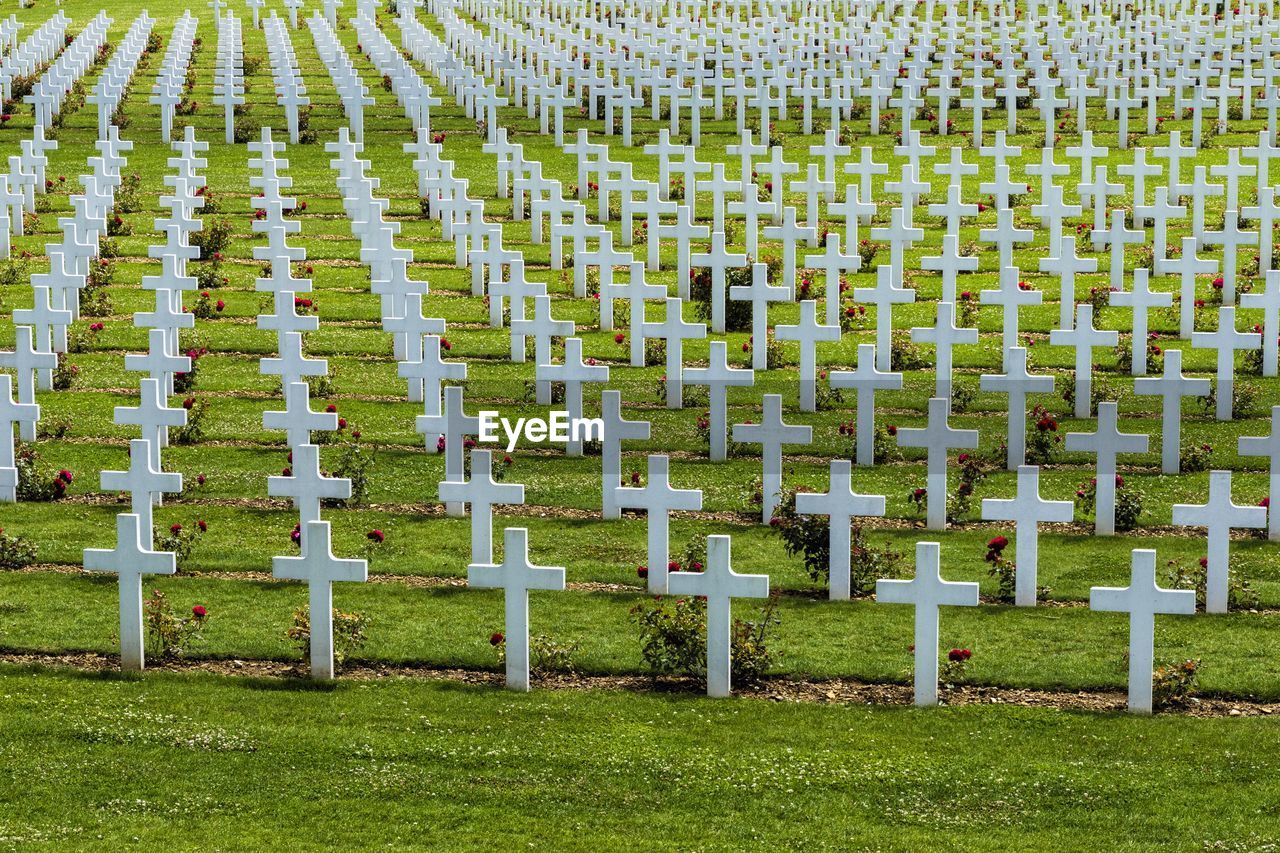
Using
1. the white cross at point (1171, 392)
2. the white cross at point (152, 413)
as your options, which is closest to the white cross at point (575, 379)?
the white cross at point (152, 413)

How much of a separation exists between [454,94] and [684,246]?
607 inches

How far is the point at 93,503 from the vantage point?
15.4m

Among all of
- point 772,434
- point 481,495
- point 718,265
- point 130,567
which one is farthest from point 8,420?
point 718,265

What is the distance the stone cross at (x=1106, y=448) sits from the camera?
13969mm

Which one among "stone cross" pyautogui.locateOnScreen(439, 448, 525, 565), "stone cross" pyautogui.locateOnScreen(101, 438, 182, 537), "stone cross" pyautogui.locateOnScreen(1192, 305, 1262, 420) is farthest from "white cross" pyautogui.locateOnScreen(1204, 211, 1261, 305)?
"stone cross" pyautogui.locateOnScreen(101, 438, 182, 537)

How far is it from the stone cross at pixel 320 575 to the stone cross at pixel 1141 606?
397 centimetres

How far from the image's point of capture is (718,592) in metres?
11.2

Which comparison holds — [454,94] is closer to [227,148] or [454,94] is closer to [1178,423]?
[227,148]

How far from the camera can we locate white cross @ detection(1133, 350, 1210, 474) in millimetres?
15320

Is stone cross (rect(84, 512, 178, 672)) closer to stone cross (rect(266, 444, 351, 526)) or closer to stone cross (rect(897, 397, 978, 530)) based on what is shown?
stone cross (rect(266, 444, 351, 526))

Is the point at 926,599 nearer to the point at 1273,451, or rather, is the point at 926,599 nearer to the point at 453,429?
the point at 1273,451

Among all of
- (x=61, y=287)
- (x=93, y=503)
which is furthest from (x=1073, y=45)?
(x=93, y=503)

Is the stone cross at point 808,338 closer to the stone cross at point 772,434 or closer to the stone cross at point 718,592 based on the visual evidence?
the stone cross at point 772,434

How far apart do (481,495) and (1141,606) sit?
4064mm
